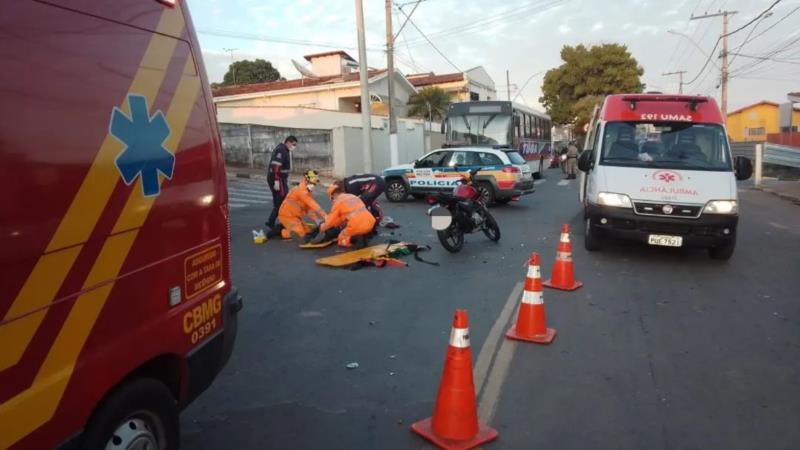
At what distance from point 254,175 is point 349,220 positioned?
1538cm

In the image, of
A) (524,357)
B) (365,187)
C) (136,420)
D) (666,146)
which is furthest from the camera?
(365,187)

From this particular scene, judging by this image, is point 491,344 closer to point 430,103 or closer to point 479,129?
point 479,129

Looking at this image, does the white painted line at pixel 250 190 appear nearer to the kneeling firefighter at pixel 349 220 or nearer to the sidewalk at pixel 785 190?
the kneeling firefighter at pixel 349 220

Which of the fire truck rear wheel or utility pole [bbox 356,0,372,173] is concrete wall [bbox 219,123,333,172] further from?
the fire truck rear wheel

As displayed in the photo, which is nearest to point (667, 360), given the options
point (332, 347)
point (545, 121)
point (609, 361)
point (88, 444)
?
point (609, 361)

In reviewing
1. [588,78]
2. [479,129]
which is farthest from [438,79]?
[479,129]

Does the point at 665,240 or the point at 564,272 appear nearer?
the point at 564,272

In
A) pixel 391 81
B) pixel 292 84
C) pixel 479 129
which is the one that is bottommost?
pixel 479 129

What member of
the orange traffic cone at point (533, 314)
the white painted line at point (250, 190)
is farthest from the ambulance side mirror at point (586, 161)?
the white painted line at point (250, 190)

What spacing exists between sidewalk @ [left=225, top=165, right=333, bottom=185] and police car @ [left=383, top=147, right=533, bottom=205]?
279 inches

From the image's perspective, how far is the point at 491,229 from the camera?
10.3m

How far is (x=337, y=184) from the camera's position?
998 cm

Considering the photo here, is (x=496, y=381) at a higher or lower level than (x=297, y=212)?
lower

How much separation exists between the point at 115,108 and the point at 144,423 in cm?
136
